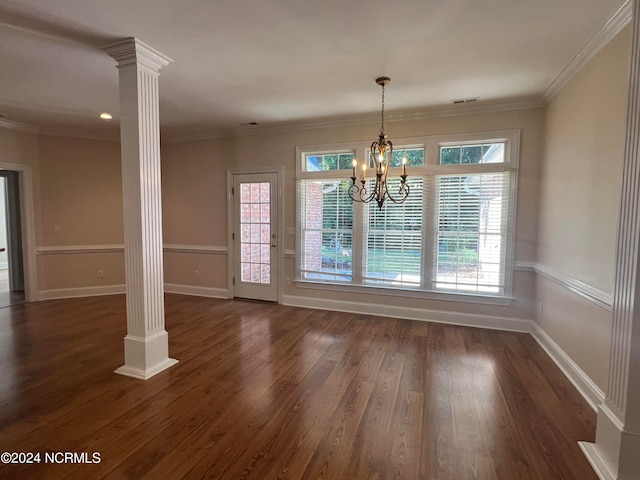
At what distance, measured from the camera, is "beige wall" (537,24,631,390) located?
2250 millimetres

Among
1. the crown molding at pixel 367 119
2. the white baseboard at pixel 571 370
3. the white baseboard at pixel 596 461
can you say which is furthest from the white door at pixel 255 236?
the white baseboard at pixel 596 461

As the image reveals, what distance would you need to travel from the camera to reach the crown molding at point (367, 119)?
382 centimetres

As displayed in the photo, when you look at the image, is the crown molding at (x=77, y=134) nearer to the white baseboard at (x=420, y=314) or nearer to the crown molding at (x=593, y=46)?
the white baseboard at (x=420, y=314)

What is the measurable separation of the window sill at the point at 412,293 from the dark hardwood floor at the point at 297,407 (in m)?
0.42

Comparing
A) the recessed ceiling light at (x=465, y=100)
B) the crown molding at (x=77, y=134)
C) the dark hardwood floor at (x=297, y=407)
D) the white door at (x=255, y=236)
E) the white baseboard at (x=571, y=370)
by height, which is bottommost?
the dark hardwood floor at (x=297, y=407)

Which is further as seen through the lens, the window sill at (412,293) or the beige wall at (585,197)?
the window sill at (412,293)

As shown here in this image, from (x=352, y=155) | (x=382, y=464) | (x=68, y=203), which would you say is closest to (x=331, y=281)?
(x=352, y=155)

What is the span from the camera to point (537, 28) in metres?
2.32

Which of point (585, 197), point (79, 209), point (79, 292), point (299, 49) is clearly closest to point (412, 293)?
point (585, 197)

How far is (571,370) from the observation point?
278cm

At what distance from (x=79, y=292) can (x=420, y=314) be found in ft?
18.9

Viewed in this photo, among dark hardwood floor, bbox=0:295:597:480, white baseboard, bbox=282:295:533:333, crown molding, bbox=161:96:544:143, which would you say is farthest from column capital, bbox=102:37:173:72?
white baseboard, bbox=282:295:533:333

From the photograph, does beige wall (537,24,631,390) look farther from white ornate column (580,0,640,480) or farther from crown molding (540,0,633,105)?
white ornate column (580,0,640,480)

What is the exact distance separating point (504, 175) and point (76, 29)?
14.8 ft
